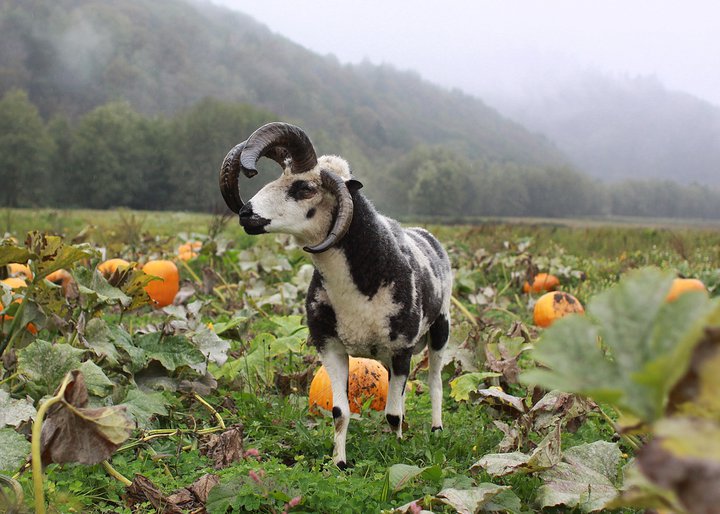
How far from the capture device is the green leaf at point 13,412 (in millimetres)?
2389

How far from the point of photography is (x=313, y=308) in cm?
372

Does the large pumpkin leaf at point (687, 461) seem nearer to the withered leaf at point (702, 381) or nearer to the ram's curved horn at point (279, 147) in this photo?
the withered leaf at point (702, 381)

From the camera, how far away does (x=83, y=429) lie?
4.97 ft

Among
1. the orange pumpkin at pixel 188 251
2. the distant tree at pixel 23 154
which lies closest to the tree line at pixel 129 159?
the distant tree at pixel 23 154

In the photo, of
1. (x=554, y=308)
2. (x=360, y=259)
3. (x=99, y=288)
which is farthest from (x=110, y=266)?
(x=554, y=308)

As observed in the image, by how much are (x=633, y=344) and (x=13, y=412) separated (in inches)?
93.9

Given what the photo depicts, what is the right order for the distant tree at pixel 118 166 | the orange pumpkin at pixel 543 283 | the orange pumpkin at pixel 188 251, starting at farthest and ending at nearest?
the distant tree at pixel 118 166 < the orange pumpkin at pixel 188 251 < the orange pumpkin at pixel 543 283

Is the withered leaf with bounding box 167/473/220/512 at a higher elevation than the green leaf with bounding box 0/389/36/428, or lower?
lower

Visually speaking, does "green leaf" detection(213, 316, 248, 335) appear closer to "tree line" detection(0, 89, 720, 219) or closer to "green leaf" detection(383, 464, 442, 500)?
"green leaf" detection(383, 464, 442, 500)

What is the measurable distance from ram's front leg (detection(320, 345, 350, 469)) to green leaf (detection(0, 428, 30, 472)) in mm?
1687

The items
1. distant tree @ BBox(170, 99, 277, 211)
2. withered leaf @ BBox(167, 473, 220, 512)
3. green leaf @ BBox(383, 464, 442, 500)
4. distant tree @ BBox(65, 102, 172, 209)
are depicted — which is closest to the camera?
green leaf @ BBox(383, 464, 442, 500)

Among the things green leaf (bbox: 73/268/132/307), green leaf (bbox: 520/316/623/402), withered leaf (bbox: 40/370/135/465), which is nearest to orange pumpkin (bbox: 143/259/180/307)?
green leaf (bbox: 73/268/132/307)

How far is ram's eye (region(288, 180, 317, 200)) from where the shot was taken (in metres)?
3.41

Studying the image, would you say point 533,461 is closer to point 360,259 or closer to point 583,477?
point 583,477
